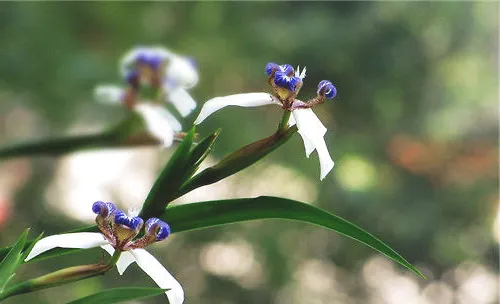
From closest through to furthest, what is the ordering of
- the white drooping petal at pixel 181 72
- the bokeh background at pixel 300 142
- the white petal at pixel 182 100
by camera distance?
the white petal at pixel 182 100
the white drooping petal at pixel 181 72
the bokeh background at pixel 300 142

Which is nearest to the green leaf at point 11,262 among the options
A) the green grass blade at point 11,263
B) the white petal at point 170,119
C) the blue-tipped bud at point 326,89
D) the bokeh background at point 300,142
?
the green grass blade at point 11,263

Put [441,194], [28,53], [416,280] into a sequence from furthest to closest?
[416,280], [441,194], [28,53]

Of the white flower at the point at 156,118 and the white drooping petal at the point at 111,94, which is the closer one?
the white flower at the point at 156,118

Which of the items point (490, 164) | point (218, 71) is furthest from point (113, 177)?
point (490, 164)

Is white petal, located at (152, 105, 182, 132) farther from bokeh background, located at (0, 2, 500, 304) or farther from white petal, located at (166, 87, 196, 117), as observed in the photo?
bokeh background, located at (0, 2, 500, 304)

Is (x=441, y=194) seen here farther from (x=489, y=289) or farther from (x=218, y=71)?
(x=218, y=71)

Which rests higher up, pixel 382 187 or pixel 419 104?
pixel 419 104

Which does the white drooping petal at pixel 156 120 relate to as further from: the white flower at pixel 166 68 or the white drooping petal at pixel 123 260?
the white drooping petal at pixel 123 260

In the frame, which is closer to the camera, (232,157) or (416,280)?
(232,157)

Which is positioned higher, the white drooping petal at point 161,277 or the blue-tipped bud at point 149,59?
the blue-tipped bud at point 149,59
